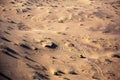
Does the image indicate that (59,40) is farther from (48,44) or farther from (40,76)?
(40,76)

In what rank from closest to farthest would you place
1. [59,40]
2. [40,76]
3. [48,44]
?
[40,76] < [48,44] < [59,40]

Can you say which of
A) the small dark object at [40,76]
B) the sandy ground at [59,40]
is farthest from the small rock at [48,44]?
the small dark object at [40,76]

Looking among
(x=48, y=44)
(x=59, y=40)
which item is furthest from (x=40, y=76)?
(x=59, y=40)

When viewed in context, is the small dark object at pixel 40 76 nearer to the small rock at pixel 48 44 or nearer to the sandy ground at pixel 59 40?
the sandy ground at pixel 59 40

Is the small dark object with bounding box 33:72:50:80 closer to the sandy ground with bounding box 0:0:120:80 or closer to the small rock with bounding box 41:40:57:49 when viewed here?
the sandy ground with bounding box 0:0:120:80

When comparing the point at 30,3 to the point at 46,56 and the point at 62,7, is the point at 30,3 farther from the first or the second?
the point at 46,56

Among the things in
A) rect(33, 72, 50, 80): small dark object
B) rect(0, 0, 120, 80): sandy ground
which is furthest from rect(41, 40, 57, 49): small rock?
rect(33, 72, 50, 80): small dark object

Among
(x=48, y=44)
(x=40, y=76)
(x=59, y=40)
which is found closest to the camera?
(x=40, y=76)

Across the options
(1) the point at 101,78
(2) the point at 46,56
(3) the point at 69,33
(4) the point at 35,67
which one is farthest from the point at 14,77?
(3) the point at 69,33
